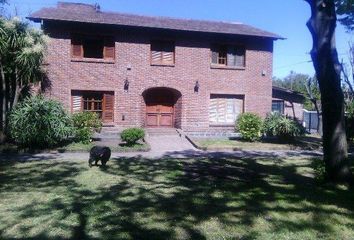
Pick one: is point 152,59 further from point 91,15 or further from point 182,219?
point 182,219

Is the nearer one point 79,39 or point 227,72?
point 79,39

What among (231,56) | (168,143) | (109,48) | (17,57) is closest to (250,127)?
(168,143)

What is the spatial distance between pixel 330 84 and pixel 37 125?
11.2 meters

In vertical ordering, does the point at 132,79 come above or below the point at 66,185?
above

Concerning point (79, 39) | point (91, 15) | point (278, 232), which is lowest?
point (278, 232)

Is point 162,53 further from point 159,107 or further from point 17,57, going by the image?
point 17,57

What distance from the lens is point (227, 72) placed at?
2292 cm

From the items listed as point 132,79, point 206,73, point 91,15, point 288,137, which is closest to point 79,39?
point 91,15

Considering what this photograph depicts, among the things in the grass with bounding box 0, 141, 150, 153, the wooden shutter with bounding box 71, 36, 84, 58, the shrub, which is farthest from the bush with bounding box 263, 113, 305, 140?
the wooden shutter with bounding box 71, 36, 84, 58

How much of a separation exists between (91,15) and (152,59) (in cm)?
413

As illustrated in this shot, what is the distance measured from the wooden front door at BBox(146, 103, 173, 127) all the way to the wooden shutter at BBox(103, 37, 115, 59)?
3538mm

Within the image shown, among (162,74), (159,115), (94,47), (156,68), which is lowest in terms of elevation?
(159,115)

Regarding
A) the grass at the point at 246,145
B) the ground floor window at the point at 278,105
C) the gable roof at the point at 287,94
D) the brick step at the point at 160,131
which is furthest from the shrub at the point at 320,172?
the ground floor window at the point at 278,105

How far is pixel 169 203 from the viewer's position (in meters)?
8.03
